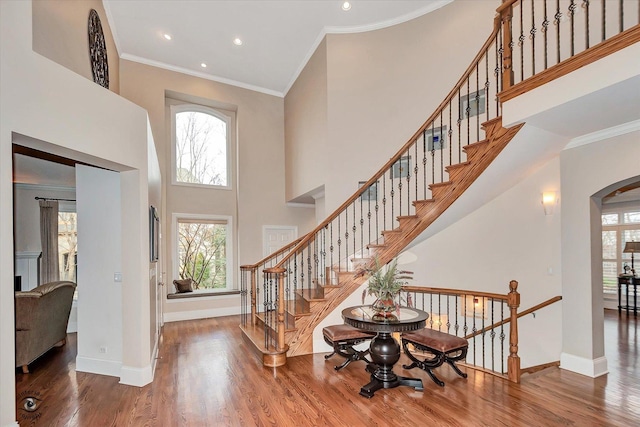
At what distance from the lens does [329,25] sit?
586 cm

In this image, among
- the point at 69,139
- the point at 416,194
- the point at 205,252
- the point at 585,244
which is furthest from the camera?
the point at 205,252

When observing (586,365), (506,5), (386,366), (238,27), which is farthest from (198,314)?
(506,5)

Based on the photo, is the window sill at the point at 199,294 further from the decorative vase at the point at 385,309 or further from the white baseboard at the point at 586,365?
the white baseboard at the point at 586,365

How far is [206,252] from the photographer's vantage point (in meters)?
7.57

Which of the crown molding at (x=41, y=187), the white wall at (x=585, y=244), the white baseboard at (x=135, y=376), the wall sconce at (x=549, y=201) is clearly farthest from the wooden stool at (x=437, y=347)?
the crown molding at (x=41, y=187)

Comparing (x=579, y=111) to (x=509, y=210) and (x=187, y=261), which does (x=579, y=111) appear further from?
(x=187, y=261)

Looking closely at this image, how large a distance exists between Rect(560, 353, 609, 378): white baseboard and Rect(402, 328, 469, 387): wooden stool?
1.40 meters

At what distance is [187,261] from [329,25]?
5.83 meters

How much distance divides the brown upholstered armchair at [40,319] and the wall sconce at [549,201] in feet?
22.2

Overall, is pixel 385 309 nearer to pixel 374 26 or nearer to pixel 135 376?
pixel 135 376

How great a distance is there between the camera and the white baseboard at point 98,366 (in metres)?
3.76

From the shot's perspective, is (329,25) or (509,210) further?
(329,25)

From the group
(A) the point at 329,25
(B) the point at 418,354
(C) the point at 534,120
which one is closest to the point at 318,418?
(B) the point at 418,354

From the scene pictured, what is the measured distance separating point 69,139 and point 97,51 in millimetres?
2739
